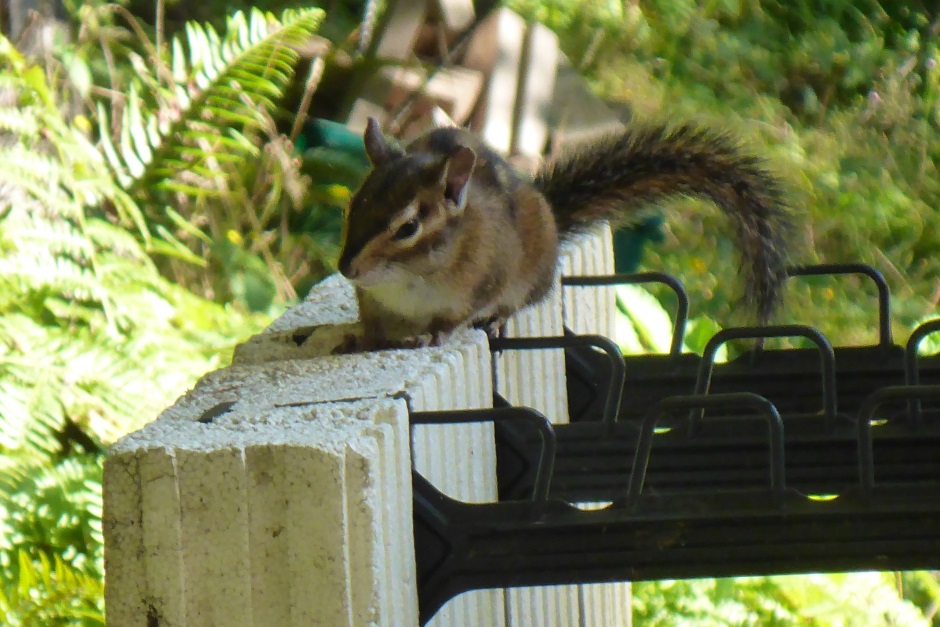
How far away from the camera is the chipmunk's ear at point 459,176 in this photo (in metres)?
1.48

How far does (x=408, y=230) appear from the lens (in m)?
1.50

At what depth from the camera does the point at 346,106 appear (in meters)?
3.95

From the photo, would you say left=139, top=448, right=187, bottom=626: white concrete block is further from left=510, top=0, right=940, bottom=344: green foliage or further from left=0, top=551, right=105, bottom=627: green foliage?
left=510, top=0, right=940, bottom=344: green foliage

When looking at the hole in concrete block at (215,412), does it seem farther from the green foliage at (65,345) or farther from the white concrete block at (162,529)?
the green foliage at (65,345)

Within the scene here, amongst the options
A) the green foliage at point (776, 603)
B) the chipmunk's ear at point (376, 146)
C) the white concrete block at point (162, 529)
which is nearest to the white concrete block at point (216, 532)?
the white concrete block at point (162, 529)

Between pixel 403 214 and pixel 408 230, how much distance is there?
3 cm

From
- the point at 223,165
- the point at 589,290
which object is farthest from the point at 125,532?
the point at 223,165

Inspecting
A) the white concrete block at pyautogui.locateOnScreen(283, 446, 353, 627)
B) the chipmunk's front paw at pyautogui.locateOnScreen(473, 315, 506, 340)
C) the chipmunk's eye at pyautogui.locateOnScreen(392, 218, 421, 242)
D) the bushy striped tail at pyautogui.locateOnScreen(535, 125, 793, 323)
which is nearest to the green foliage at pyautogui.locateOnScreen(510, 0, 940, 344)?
the bushy striped tail at pyautogui.locateOnScreen(535, 125, 793, 323)

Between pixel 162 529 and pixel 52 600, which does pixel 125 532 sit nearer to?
pixel 162 529

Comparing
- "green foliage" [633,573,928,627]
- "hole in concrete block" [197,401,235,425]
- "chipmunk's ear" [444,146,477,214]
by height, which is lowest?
"green foliage" [633,573,928,627]

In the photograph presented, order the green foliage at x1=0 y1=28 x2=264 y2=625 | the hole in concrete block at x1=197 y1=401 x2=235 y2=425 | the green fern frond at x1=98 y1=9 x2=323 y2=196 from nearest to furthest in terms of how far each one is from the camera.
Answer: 1. the hole in concrete block at x1=197 y1=401 x2=235 y2=425
2. the green foliage at x1=0 y1=28 x2=264 y2=625
3. the green fern frond at x1=98 y1=9 x2=323 y2=196

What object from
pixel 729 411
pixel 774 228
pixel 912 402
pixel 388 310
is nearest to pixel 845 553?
pixel 912 402

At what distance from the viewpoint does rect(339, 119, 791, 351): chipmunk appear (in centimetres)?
146

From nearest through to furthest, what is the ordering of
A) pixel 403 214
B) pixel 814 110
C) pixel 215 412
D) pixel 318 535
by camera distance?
pixel 318 535 → pixel 215 412 → pixel 403 214 → pixel 814 110
